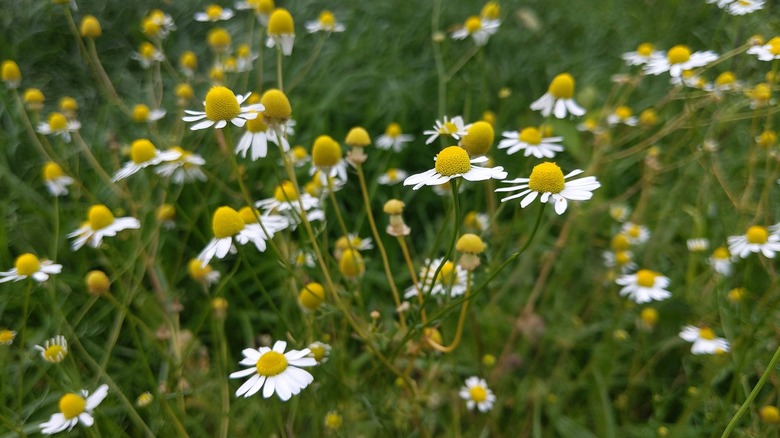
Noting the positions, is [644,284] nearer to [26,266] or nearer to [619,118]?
[619,118]

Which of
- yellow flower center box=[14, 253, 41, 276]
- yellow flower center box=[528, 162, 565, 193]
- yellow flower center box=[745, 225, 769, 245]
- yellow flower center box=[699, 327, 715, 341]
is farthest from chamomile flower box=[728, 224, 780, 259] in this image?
yellow flower center box=[14, 253, 41, 276]

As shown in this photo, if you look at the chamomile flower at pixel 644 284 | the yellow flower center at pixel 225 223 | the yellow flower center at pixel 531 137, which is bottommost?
the chamomile flower at pixel 644 284

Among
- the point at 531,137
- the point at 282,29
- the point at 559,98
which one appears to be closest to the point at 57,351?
the point at 282,29

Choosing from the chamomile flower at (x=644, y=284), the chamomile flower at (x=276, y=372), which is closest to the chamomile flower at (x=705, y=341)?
the chamomile flower at (x=644, y=284)

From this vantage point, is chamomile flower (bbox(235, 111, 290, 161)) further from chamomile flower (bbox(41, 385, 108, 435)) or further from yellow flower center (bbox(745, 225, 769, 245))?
yellow flower center (bbox(745, 225, 769, 245))

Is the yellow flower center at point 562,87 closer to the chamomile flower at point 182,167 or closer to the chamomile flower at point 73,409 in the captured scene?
the chamomile flower at point 182,167

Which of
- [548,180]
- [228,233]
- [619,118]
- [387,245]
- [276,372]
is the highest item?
[548,180]

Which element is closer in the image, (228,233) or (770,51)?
(228,233)

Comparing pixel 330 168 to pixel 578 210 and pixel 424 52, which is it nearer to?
pixel 578 210
